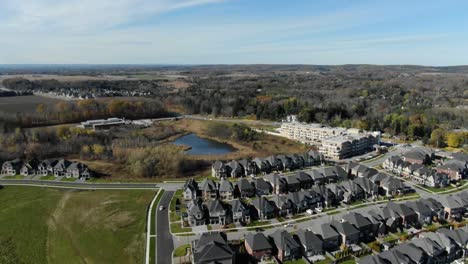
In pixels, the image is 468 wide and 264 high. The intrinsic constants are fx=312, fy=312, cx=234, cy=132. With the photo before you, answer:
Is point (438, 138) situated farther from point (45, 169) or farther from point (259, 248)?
point (45, 169)

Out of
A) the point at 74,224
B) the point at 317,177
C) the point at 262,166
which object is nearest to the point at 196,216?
the point at 74,224

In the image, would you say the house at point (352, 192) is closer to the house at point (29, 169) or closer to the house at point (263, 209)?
the house at point (263, 209)

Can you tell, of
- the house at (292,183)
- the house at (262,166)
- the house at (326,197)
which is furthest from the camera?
the house at (262,166)


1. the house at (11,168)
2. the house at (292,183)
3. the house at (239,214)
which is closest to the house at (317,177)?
the house at (292,183)

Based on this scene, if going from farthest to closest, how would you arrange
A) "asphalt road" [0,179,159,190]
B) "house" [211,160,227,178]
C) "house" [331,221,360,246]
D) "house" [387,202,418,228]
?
"house" [211,160,227,178] → "asphalt road" [0,179,159,190] → "house" [387,202,418,228] → "house" [331,221,360,246]

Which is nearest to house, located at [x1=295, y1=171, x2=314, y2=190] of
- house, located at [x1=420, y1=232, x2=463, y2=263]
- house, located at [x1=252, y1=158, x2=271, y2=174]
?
house, located at [x1=252, y1=158, x2=271, y2=174]

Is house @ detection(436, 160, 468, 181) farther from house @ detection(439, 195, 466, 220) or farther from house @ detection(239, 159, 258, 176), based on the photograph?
house @ detection(239, 159, 258, 176)
